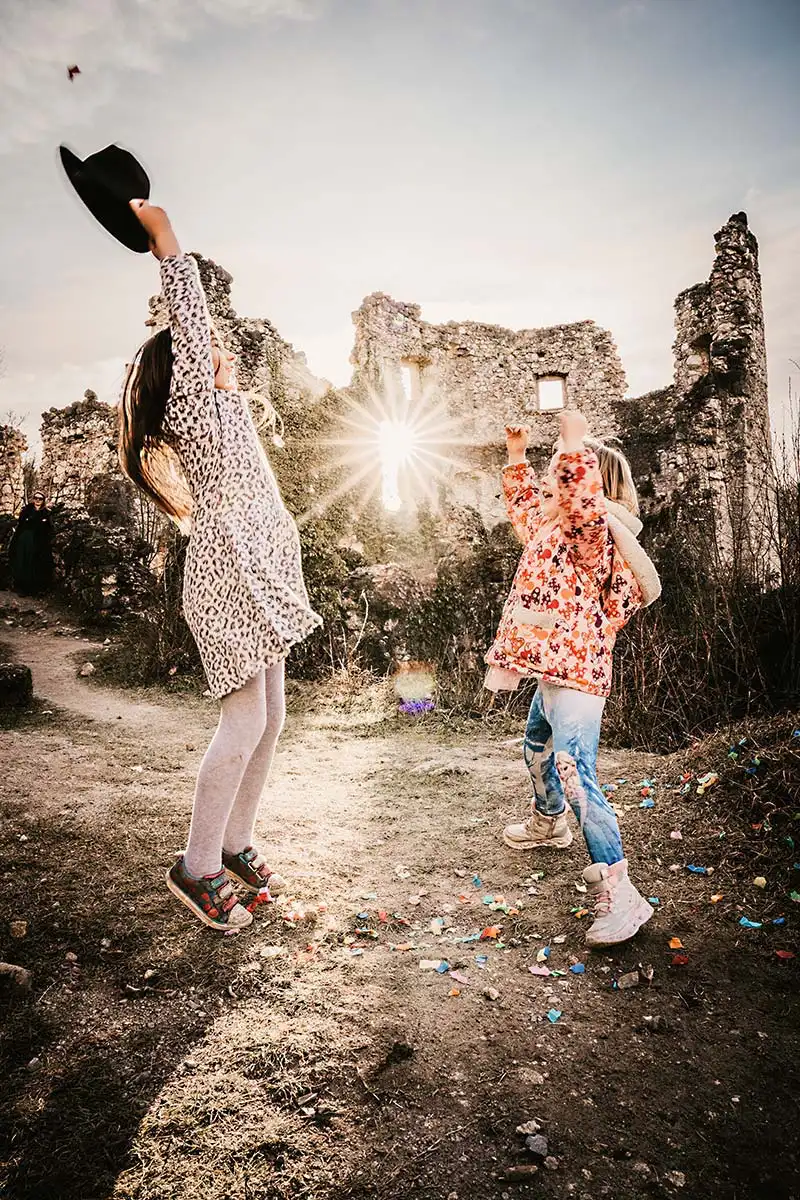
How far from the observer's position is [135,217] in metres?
1.98

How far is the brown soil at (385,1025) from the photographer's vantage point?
1378 millimetres

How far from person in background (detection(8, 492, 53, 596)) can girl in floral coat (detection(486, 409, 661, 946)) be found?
990 cm

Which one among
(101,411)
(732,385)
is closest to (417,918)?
(732,385)

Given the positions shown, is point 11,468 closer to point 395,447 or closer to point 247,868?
point 395,447

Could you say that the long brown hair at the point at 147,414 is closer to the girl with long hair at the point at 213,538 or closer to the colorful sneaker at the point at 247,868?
the girl with long hair at the point at 213,538

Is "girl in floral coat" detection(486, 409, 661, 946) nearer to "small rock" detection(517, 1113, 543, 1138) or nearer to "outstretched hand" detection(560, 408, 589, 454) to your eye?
"outstretched hand" detection(560, 408, 589, 454)

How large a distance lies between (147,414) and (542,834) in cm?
232

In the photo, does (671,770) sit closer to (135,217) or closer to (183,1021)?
(183,1021)

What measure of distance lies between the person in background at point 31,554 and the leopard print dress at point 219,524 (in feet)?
31.5

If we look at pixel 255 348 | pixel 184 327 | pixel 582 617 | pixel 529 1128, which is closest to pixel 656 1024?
pixel 529 1128

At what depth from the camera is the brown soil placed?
1.38 metres

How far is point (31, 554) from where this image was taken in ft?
33.7

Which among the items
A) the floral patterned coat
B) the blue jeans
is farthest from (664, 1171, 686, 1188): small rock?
the floral patterned coat

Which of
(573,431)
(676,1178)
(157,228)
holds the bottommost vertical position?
(676,1178)
